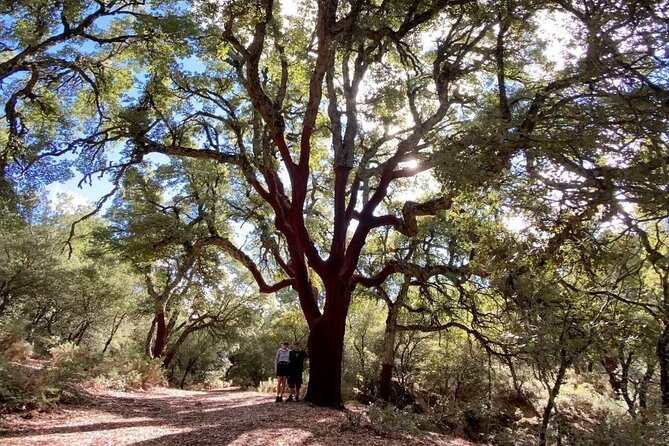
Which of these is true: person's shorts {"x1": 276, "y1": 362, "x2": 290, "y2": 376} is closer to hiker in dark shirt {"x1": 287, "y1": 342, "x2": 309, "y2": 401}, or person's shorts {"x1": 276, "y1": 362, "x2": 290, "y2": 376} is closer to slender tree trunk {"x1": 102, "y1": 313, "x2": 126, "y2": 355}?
hiker in dark shirt {"x1": 287, "y1": 342, "x2": 309, "y2": 401}

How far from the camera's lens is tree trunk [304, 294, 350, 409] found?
8.66 meters

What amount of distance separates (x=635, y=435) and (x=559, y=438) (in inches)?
38.6

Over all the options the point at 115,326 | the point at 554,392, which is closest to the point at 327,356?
the point at 554,392

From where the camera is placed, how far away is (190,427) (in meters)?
6.33

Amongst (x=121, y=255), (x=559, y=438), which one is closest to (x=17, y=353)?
(x=121, y=255)

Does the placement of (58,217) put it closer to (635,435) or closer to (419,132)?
(419,132)

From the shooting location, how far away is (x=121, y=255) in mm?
11680

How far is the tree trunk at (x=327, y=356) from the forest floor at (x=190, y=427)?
534 millimetres

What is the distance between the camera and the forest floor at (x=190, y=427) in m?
5.29

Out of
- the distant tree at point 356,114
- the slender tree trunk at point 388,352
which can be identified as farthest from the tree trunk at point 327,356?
the slender tree trunk at point 388,352

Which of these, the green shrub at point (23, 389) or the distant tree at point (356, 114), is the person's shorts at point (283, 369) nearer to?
the distant tree at point (356, 114)

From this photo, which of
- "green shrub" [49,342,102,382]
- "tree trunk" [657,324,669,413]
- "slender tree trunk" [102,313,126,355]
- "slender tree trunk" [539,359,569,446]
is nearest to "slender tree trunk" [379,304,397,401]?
"tree trunk" [657,324,669,413]

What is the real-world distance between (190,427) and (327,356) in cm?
322

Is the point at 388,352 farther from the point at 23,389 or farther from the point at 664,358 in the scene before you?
the point at 23,389
